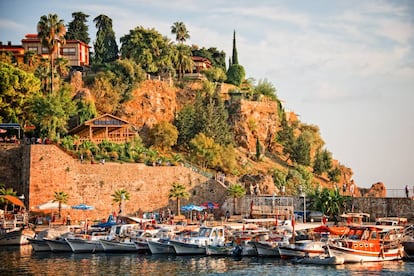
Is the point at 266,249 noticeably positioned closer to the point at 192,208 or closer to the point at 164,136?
the point at 192,208

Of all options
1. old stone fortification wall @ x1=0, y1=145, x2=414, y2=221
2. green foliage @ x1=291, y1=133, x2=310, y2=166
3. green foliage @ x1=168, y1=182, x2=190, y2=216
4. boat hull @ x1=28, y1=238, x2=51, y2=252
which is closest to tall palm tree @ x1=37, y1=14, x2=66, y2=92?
old stone fortification wall @ x1=0, y1=145, x2=414, y2=221

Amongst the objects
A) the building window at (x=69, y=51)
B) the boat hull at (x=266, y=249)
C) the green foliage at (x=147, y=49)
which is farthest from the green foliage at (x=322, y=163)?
the boat hull at (x=266, y=249)

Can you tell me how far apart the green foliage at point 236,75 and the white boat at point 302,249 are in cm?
5406

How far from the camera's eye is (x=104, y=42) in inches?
3883

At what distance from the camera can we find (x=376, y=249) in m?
43.7

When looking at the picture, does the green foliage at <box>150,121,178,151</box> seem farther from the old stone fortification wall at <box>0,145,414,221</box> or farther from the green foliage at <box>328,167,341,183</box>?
the green foliage at <box>328,167,341,183</box>

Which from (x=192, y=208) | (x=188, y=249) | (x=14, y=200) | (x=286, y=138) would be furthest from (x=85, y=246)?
(x=286, y=138)

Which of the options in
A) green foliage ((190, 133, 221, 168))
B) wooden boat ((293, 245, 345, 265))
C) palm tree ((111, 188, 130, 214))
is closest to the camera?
wooden boat ((293, 245, 345, 265))

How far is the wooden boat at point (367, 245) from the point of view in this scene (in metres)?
43.1

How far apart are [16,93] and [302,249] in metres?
39.3

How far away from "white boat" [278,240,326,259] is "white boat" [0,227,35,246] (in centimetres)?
2007

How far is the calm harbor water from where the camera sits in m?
40.4

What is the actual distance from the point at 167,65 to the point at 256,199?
1205 inches

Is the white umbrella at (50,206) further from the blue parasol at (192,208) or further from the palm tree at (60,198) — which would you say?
the blue parasol at (192,208)
